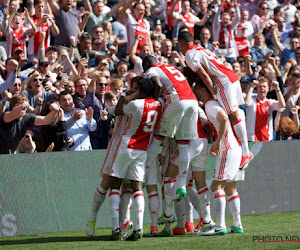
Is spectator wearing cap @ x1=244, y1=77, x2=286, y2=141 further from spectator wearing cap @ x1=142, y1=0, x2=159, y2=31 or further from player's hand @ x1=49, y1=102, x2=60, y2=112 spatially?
spectator wearing cap @ x1=142, y1=0, x2=159, y2=31

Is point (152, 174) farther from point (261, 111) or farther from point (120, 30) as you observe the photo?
point (120, 30)

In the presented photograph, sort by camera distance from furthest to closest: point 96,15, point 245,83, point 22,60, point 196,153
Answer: point 96,15, point 245,83, point 22,60, point 196,153

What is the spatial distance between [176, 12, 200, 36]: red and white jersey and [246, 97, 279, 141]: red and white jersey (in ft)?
15.7

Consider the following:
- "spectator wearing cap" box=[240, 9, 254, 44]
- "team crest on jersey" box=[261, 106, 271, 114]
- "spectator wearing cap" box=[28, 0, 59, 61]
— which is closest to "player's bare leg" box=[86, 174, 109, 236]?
"team crest on jersey" box=[261, 106, 271, 114]

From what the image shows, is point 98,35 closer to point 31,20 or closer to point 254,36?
point 31,20

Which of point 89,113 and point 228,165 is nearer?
point 228,165

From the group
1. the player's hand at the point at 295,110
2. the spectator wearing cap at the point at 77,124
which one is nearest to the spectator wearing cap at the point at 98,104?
the spectator wearing cap at the point at 77,124

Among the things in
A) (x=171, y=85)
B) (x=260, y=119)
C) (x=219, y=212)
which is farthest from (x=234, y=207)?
(x=260, y=119)

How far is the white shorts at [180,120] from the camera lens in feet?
32.6

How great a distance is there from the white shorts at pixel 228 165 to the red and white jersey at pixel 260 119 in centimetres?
428

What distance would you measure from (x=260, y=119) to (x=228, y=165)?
4.53 meters

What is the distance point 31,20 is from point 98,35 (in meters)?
1.55

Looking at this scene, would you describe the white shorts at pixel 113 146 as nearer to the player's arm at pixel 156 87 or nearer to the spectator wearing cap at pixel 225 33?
the player's arm at pixel 156 87

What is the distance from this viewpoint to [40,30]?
15562 mm
